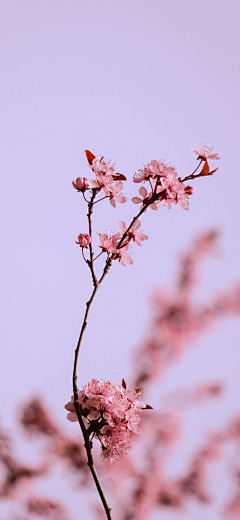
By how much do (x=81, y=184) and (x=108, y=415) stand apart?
17.3 inches

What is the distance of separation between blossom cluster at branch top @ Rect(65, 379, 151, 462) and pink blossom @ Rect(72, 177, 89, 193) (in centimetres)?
37

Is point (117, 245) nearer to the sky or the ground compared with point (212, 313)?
nearer to the ground

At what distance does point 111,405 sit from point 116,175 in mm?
451

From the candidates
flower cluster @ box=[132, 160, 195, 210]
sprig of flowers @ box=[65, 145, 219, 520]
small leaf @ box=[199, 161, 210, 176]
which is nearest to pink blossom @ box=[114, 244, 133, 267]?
sprig of flowers @ box=[65, 145, 219, 520]

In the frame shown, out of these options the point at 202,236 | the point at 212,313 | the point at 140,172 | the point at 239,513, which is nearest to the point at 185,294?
the point at 212,313

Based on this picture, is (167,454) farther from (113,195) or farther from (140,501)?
(113,195)

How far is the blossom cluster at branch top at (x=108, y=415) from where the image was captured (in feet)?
2.43

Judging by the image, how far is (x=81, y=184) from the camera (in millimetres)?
894

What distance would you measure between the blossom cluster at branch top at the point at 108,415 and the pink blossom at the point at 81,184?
1.23 ft

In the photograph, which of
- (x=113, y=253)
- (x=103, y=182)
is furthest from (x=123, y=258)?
(x=103, y=182)

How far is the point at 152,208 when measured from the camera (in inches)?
35.6

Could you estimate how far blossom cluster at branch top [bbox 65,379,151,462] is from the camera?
0.74 metres

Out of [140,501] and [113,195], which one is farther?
[140,501]

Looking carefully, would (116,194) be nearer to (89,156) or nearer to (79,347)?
(89,156)
